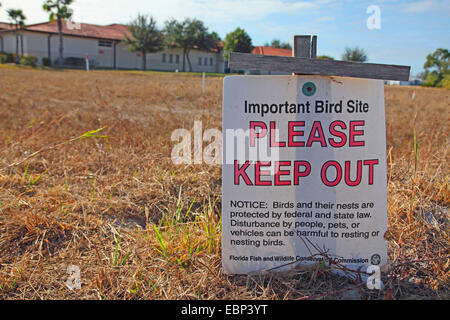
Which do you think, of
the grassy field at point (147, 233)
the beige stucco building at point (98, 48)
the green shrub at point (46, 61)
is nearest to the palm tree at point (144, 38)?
the beige stucco building at point (98, 48)

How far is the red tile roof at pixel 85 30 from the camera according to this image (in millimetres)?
49375

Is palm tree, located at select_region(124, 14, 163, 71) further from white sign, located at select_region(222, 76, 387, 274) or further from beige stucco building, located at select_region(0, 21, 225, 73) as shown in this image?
white sign, located at select_region(222, 76, 387, 274)

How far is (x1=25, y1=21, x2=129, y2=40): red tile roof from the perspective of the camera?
49.4m

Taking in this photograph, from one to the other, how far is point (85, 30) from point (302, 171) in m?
56.5

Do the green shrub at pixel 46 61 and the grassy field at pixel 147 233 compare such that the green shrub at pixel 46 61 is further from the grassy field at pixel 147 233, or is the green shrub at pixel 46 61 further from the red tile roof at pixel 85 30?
the grassy field at pixel 147 233

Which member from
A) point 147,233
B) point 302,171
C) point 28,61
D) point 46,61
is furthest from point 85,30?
point 302,171

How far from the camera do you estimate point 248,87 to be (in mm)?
2371

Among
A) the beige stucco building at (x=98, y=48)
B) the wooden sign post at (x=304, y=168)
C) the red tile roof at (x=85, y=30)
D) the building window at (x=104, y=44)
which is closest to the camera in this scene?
the wooden sign post at (x=304, y=168)

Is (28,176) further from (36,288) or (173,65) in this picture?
(173,65)

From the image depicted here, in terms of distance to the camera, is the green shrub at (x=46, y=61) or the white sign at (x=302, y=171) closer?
the white sign at (x=302, y=171)

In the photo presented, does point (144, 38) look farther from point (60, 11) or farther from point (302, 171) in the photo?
point (302, 171)

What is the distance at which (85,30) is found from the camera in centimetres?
5247

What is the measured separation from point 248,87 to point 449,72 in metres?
4.25

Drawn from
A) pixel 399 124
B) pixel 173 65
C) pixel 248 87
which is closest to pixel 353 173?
pixel 248 87
